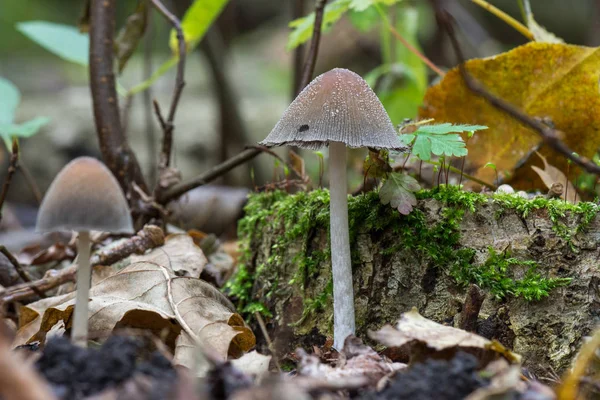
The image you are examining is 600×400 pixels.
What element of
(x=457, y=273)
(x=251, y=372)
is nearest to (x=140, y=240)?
(x=251, y=372)

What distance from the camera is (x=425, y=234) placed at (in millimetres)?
2473

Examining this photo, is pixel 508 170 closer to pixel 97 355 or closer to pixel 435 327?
pixel 435 327

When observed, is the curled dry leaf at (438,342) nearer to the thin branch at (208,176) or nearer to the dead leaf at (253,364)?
the dead leaf at (253,364)

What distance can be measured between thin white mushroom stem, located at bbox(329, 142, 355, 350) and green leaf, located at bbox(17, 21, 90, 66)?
110 inches

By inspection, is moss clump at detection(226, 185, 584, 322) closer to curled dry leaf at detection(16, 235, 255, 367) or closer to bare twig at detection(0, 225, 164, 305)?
curled dry leaf at detection(16, 235, 255, 367)

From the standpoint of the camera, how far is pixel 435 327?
1976 millimetres

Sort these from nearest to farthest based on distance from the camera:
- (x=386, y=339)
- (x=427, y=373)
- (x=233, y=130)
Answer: (x=427, y=373), (x=386, y=339), (x=233, y=130)

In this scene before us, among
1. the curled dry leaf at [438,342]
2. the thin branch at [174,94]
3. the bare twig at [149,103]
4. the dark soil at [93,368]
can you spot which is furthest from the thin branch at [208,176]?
the bare twig at [149,103]

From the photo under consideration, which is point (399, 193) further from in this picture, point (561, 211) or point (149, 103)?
point (149, 103)

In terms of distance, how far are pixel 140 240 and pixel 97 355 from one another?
5.32 feet

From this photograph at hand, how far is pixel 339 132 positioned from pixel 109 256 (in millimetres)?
1638

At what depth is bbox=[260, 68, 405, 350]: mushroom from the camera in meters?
2.12

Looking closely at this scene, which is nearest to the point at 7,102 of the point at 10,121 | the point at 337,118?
the point at 10,121

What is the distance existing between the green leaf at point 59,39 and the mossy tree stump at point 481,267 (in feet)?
8.71
